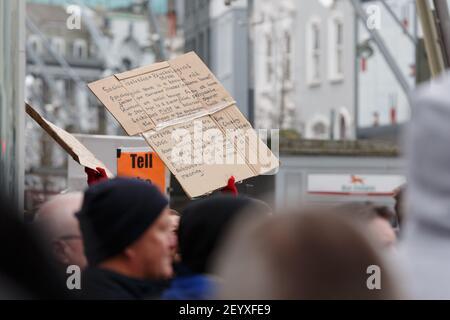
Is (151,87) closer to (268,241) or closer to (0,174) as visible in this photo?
(0,174)

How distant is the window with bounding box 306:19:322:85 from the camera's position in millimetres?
40188

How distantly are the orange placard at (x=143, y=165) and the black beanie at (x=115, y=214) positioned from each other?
11.1 ft

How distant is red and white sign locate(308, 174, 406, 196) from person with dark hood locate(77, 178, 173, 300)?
1869 centimetres

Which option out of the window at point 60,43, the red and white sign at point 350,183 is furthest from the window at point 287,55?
the window at point 60,43

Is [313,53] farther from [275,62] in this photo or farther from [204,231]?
[204,231]

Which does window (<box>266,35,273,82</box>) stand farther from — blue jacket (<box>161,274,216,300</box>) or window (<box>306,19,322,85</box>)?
blue jacket (<box>161,274,216,300</box>)

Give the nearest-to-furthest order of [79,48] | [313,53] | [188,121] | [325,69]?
[188,121]
[325,69]
[313,53]
[79,48]

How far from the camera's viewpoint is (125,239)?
9.88 feet

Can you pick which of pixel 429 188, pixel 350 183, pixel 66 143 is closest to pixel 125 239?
pixel 429 188

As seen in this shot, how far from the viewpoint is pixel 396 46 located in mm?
34312

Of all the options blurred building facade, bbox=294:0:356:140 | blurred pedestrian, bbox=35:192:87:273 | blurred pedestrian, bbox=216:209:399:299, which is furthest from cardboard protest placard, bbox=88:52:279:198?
blurred building facade, bbox=294:0:356:140

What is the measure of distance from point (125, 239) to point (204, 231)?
23cm
